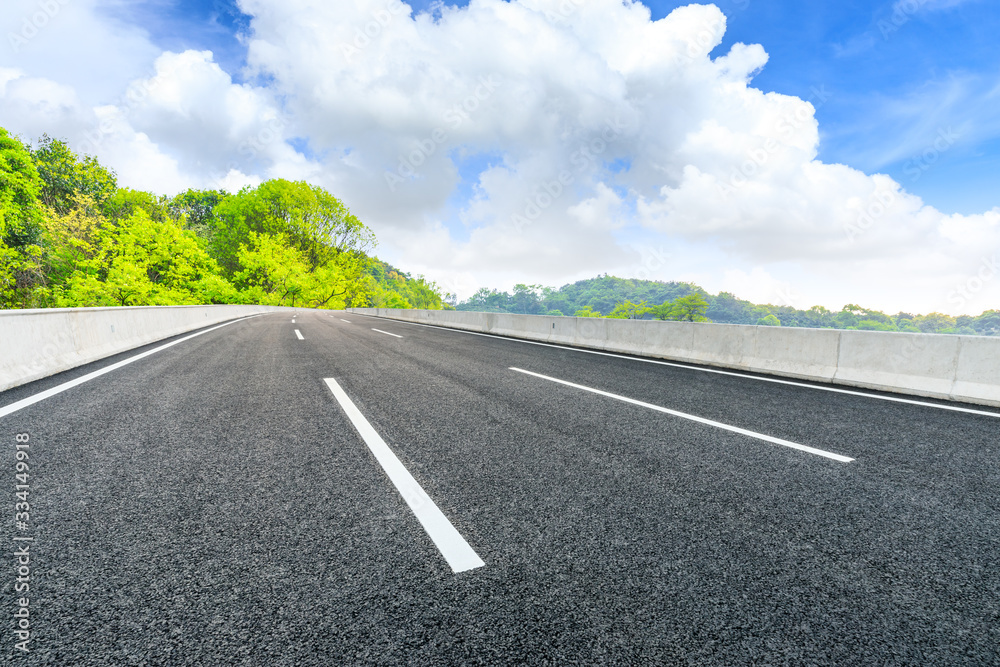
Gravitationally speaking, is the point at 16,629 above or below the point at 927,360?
below

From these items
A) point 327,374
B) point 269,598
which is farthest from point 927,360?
point 327,374

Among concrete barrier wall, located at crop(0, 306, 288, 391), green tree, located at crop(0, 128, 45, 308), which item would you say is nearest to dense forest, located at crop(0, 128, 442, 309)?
green tree, located at crop(0, 128, 45, 308)

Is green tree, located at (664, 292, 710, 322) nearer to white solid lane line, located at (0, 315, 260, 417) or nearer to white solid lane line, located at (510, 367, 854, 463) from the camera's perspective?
white solid lane line, located at (510, 367, 854, 463)

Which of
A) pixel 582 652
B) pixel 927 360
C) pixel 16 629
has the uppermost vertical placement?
pixel 927 360

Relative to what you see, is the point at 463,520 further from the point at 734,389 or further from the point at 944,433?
the point at 734,389

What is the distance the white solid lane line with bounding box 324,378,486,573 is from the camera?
6.68 ft

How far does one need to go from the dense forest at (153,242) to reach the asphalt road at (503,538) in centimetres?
3766

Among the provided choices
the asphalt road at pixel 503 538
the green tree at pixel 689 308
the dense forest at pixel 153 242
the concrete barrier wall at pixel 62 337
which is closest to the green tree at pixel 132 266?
the dense forest at pixel 153 242

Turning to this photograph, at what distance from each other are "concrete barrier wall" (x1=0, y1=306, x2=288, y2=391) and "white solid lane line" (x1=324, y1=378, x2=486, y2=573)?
5.23m

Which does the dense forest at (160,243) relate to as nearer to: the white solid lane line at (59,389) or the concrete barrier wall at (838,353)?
the concrete barrier wall at (838,353)

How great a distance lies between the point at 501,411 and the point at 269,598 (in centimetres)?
319

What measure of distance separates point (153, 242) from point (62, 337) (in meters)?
37.5

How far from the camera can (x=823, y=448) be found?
3.79m

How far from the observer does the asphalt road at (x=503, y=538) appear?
1562 millimetres
